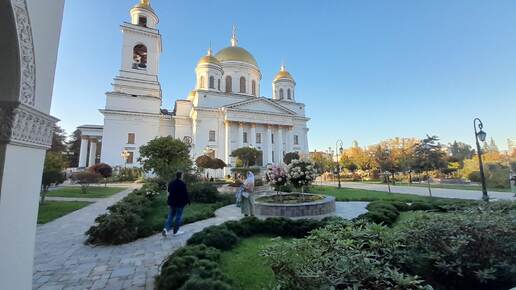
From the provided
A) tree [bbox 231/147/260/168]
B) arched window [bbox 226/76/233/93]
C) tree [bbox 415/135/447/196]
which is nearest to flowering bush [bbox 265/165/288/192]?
tree [bbox 231/147/260/168]

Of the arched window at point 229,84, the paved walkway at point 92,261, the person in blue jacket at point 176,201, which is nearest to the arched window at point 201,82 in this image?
the arched window at point 229,84

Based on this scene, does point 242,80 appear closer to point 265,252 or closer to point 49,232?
point 49,232

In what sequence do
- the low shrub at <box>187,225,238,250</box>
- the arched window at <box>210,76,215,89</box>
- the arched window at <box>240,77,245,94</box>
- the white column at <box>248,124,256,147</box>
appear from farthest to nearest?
the arched window at <box>240,77,245,94</box> < the arched window at <box>210,76,215,89</box> < the white column at <box>248,124,256,147</box> < the low shrub at <box>187,225,238,250</box>

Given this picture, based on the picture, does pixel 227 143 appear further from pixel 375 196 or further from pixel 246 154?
pixel 375 196

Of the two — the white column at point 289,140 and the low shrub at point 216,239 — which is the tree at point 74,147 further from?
the low shrub at point 216,239

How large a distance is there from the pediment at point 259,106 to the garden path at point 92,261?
3105cm

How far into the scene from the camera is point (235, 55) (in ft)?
144

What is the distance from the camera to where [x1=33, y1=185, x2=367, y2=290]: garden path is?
160 inches

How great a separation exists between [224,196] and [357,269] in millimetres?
11836

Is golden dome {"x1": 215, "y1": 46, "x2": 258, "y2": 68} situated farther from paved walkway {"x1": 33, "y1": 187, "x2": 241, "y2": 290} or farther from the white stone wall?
paved walkway {"x1": 33, "y1": 187, "x2": 241, "y2": 290}

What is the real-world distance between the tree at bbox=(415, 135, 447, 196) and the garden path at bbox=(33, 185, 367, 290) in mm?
30961

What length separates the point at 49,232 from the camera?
7.43 meters

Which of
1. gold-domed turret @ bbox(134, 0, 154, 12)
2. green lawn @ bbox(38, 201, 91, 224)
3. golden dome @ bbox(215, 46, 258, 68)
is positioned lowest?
green lawn @ bbox(38, 201, 91, 224)

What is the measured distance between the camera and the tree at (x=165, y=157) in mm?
16906
